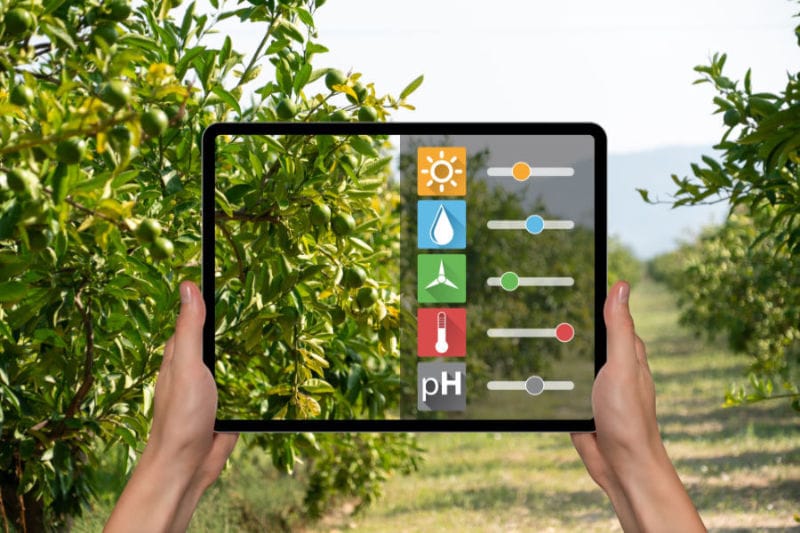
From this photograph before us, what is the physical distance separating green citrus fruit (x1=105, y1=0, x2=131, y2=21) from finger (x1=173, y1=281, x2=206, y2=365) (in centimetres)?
54

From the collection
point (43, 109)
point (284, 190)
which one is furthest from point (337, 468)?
point (43, 109)

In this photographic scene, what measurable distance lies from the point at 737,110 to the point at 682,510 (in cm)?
139

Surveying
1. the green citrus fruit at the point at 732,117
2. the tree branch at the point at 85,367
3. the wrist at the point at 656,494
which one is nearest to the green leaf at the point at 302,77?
the tree branch at the point at 85,367

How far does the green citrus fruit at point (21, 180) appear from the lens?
1254 millimetres

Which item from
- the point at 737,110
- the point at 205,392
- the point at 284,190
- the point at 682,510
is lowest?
the point at 682,510

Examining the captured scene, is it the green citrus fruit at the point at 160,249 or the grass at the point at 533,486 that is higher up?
the green citrus fruit at the point at 160,249

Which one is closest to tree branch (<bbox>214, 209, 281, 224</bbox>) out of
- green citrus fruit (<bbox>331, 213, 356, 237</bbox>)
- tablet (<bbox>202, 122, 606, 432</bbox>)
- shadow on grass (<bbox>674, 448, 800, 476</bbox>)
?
tablet (<bbox>202, 122, 606, 432</bbox>)

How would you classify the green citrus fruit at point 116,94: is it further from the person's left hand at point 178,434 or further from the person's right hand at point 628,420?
the person's right hand at point 628,420

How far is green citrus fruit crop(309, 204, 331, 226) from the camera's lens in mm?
1778

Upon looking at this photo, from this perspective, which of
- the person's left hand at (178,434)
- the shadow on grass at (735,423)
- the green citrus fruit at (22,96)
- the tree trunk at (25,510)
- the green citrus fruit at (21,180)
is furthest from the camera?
the shadow on grass at (735,423)

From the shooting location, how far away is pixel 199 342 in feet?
5.28

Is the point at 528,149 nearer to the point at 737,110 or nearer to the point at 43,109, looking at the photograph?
the point at 43,109

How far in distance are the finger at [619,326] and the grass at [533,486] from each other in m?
3.24

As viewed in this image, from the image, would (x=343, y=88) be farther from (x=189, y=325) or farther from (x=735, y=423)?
(x=735, y=423)
